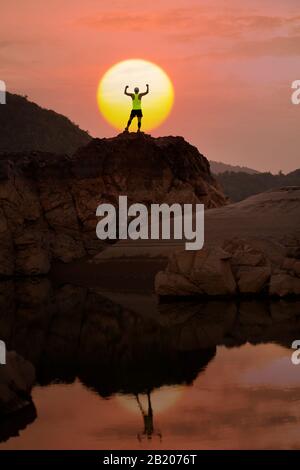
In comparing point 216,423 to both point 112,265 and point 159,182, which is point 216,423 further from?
point 159,182

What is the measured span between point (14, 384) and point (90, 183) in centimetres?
2388

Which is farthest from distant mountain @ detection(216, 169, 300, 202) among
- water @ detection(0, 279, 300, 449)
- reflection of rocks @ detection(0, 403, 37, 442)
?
reflection of rocks @ detection(0, 403, 37, 442)

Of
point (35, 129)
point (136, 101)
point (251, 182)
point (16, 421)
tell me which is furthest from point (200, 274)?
point (251, 182)

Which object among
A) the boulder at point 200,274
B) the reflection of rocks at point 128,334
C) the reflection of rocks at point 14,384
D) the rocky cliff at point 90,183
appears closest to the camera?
the reflection of rocks at point 14,384

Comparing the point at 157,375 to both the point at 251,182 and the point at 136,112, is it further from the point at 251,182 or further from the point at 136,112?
the point at 251,182

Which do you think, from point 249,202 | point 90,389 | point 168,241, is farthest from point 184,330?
A: point 249,202

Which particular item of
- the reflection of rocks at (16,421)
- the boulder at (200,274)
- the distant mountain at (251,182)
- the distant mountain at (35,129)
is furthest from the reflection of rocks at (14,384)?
the distant mountain at (251,182)

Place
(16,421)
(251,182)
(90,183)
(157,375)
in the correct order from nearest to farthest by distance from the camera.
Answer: (16,421) → (157,375) → (90,183) → (251,182)

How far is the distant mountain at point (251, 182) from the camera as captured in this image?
66.7 meters

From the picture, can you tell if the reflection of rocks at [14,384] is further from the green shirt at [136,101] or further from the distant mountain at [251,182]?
the distant mountain at [251,182]

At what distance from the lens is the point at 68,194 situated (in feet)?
113

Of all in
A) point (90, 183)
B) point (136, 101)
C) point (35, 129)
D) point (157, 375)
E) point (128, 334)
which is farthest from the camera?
point (35, 129)

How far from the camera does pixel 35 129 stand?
215 ft

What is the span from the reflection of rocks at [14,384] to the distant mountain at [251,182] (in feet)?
176
